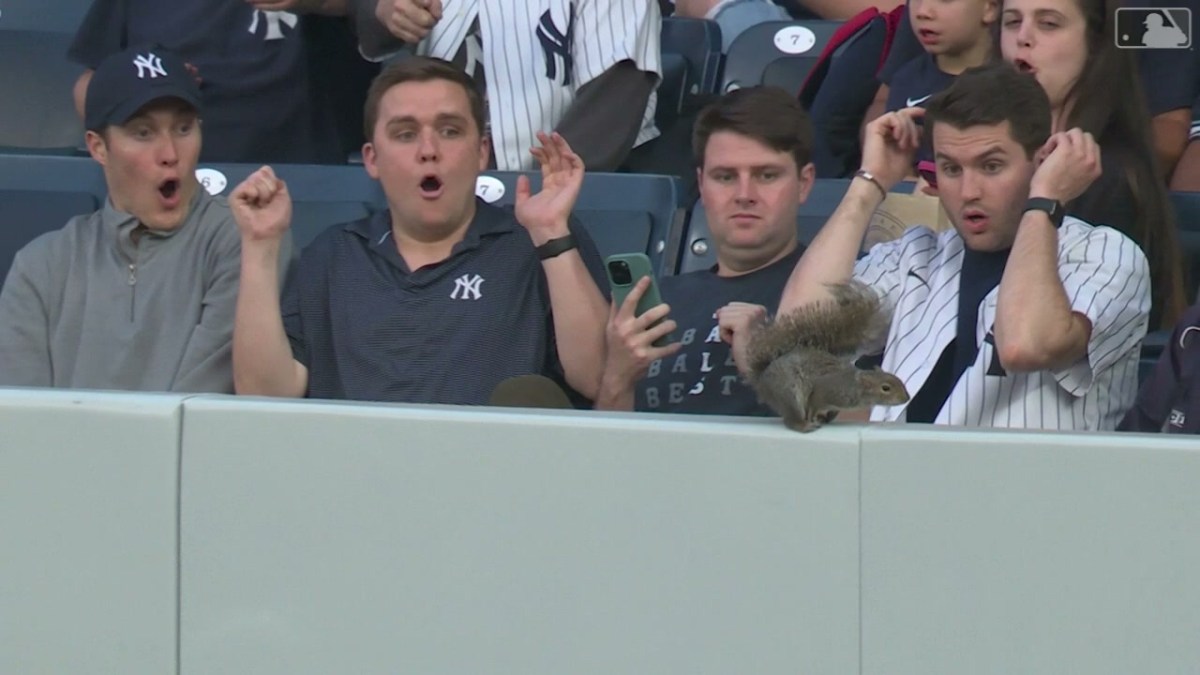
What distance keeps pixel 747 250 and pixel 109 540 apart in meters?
1.46

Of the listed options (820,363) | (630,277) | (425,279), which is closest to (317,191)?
(425,279)

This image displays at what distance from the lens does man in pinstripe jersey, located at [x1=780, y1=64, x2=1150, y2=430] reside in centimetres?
296

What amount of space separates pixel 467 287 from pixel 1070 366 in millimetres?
1180

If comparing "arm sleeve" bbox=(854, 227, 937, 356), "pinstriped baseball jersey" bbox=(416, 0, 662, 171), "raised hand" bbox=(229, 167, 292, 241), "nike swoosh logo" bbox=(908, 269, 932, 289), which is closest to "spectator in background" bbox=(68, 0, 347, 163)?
"pinstriped baseball jersey" bbox=(416, 0, 662, 171)

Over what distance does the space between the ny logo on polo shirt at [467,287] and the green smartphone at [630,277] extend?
0.35 metres

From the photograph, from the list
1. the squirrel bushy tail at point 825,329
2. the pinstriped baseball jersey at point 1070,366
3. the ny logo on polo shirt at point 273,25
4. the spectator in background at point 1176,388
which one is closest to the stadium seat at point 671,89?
the ny logo on polo shirt at point 273,25

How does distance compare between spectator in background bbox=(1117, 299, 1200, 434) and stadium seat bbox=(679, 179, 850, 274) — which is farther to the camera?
stadium seat bbox=(679, 179, 850, 274)

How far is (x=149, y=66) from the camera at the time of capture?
12.9 ft

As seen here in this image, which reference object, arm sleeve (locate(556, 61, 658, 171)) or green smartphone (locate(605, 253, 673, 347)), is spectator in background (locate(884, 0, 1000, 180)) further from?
green smartphone (locate(605, 253, 673, 347))

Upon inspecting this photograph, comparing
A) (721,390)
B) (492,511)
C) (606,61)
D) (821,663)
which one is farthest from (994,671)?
(606,61)

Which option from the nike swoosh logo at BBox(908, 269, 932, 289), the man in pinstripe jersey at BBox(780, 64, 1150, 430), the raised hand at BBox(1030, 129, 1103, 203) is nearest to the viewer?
the man in pinstripe jersey at BBox(780, 64, 1150, 430)

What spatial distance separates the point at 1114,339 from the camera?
9.96 feet

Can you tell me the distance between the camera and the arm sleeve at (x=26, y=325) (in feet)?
11.7

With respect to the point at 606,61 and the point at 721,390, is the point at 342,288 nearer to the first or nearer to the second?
the point at 721,390
